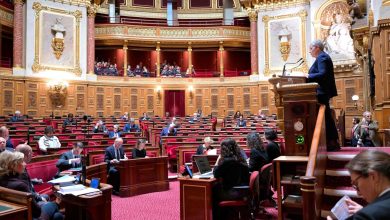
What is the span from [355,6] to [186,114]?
12.8 m

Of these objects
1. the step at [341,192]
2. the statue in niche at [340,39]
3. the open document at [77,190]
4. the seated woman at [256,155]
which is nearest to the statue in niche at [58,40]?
the statue in niche at [340,39]

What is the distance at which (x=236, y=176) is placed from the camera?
4625mm

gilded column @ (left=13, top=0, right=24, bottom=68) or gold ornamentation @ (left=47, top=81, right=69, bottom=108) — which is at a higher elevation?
gilded column @ (left=13, top=0, right=24, bottom=68)

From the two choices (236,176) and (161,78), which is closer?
(236,176)

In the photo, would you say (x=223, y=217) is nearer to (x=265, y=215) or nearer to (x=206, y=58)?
(x=265, y=215)

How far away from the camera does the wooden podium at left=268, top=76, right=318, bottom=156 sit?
157 inches

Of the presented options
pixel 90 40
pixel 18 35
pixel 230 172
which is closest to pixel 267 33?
pixel 90 40

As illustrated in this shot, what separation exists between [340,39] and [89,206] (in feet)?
54.9

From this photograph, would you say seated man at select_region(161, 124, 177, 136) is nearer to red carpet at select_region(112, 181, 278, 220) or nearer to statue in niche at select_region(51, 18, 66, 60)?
red carpet at select_region(112, 181, 278, 220)

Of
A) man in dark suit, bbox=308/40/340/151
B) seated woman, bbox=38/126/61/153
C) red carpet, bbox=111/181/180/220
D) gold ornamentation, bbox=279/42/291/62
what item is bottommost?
red carpet, bbox=111/181/180/220

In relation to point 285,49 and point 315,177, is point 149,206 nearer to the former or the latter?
point 315,177

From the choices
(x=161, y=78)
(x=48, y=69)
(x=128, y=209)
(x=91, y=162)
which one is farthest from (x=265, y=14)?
(x=128, y=209)

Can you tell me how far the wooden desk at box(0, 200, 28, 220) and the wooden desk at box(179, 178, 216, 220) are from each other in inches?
88.0

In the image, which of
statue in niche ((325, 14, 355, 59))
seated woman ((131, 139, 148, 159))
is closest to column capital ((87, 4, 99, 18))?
statue in niche ((325, 14, 355, 59))
